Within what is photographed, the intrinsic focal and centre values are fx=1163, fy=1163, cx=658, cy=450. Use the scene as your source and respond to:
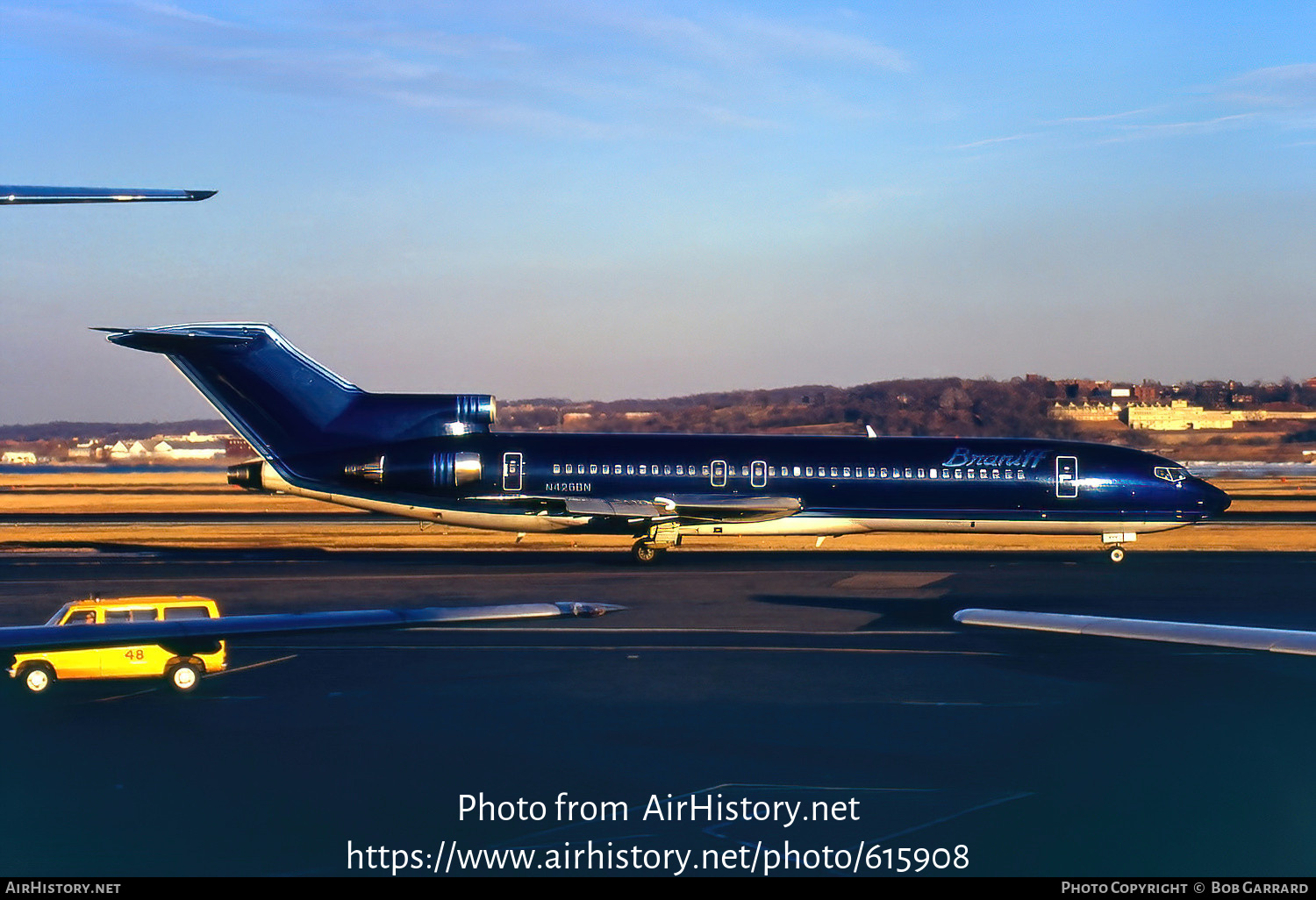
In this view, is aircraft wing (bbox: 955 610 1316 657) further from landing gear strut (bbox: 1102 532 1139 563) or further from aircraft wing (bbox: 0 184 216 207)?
landing gear strut (bbox: 1102 532 1139 563)

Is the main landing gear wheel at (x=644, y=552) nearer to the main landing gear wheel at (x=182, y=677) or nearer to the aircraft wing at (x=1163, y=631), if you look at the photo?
the main landing gear wheel at (x=182, y=677)

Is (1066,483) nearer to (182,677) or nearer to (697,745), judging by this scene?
(697,745)

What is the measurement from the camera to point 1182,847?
10.5 metres

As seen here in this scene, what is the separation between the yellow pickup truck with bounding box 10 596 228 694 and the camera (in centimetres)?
1672

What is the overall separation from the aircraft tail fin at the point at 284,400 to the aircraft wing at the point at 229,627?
91.0 feet

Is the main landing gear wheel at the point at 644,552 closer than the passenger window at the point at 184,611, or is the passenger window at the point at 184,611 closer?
the passenger window at the point at 184,611

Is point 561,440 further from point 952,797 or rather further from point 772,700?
point 952,797

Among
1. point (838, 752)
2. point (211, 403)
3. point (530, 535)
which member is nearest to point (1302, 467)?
point (530, 535)

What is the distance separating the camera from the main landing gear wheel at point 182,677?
673 inches

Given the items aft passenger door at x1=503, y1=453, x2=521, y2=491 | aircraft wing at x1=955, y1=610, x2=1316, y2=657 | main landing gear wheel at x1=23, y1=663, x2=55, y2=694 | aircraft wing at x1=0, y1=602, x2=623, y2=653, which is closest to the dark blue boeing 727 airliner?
aft passenger door at x1=503, y1=453, x2=521, y2=491

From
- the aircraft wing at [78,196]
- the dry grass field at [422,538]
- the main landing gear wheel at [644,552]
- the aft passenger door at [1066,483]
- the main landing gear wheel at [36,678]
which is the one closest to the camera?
the aircraft wing at [78,196]

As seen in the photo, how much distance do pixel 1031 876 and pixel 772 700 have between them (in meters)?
7.34

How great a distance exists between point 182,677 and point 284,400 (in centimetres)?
2142

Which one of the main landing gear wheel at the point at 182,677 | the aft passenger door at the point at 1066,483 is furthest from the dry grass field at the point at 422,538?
the main landing gear wheel at the point at 182,677
